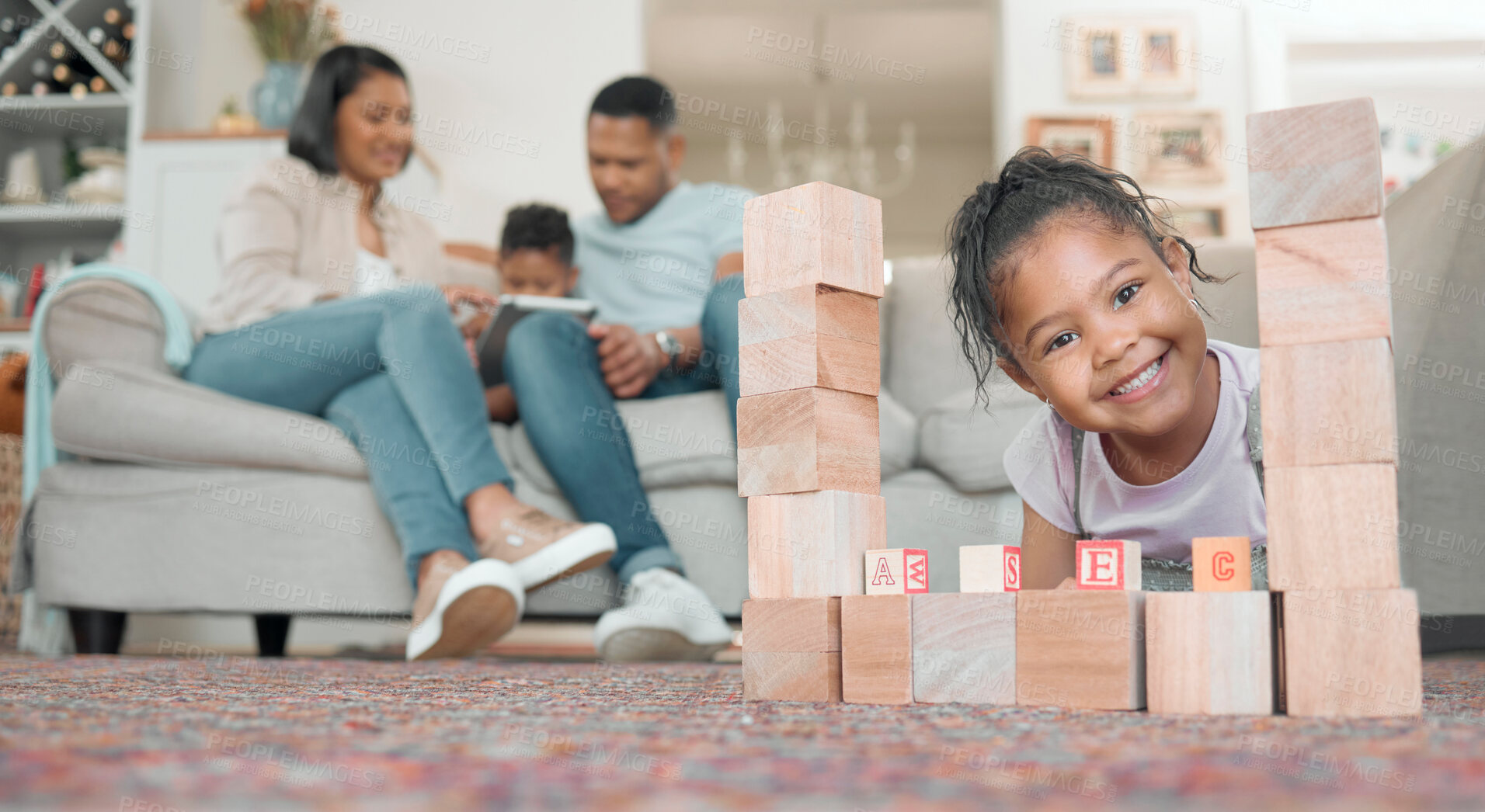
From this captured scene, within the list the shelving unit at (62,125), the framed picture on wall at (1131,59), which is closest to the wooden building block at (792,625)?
the shelving unit at (62,125)

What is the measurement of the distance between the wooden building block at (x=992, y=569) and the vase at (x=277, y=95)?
263cm

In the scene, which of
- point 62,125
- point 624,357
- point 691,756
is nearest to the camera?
point 691,756

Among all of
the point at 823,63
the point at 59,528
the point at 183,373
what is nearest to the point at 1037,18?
the point at 823,63

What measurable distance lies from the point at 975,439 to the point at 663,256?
0.66 m

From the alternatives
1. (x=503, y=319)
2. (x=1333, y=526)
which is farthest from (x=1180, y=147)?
(x=1333, y=526)

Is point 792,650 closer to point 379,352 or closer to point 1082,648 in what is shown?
point 1082,648

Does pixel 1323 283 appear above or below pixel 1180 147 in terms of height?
below

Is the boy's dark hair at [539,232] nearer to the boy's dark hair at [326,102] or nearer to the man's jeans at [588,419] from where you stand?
the boy's dark hair at [326,102]

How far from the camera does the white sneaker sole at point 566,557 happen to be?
1.22 metres

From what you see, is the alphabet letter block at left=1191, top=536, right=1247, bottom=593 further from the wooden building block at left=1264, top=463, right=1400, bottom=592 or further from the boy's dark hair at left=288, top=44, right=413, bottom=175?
the boy's dark hair at left=288, top=44, right=413, bottom=175

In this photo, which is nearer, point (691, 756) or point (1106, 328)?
point (691, 756)

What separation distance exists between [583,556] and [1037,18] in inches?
111

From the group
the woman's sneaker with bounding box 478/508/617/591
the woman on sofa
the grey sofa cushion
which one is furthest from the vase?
the grey sofa cushion

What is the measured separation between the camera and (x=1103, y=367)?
799mm
